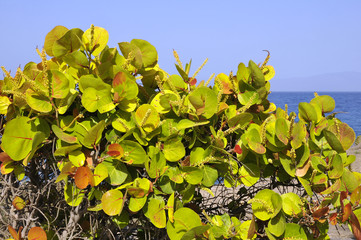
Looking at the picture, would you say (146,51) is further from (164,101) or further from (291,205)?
(291,205)

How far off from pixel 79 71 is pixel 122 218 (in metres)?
0.67

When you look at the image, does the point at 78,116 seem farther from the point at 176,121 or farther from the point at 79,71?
the point at 176,121

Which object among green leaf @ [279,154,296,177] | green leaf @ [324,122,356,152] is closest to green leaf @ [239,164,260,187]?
green leaf @ [279,154,296,177]

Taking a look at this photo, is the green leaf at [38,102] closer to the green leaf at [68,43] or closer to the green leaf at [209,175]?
the green leaf at [68,43]

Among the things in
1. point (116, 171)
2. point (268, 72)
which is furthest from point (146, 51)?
point (268, 72)

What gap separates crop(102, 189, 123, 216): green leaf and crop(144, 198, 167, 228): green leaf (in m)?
0.13

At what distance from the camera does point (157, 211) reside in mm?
1455

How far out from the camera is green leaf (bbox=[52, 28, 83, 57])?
145 centimetres

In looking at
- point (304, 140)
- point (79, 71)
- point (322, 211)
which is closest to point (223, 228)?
point (322, 211)

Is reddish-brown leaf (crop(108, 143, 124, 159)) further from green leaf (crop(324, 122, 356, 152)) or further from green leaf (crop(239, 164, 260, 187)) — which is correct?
green leaf (crop(324, 122, 356, 152))

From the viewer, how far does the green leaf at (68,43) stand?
57.1 inches

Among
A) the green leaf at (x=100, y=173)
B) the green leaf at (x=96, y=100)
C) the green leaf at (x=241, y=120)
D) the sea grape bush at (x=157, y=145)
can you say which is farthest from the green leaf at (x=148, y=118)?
the green leaf at (x=241, y=120)

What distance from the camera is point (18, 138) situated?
1.46m

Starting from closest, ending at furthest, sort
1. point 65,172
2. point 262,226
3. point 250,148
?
point 65,172
point 250,148
point 262,226
